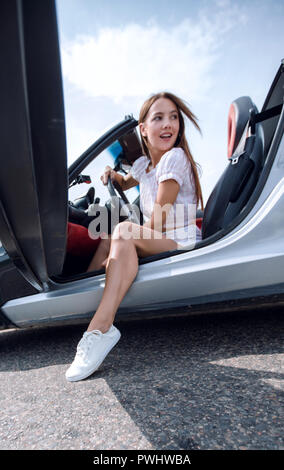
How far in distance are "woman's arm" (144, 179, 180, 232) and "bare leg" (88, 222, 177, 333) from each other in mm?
57

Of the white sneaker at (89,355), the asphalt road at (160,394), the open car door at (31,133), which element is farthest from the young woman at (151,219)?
the open car door at (31,133)

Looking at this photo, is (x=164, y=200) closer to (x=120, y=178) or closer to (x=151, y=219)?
(x=151, y=219)

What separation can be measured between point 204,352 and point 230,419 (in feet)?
1.40

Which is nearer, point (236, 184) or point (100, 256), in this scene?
point (236, 184)

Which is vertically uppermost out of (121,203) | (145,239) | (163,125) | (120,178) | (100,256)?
(163,125)

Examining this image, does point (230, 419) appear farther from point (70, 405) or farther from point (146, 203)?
point (146, 203)

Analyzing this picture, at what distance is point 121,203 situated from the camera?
168 centimetres

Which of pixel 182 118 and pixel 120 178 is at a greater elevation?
pixel 182 118

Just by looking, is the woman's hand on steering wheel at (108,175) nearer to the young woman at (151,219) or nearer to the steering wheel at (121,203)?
the steering wheel at (121,203)

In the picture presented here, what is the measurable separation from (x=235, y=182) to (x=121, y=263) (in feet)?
1.83

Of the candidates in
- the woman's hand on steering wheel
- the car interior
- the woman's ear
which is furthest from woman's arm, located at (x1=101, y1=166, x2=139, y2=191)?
the woman's ear

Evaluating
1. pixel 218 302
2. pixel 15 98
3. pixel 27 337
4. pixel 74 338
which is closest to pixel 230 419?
pixel 218 302

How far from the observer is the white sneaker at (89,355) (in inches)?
38.8

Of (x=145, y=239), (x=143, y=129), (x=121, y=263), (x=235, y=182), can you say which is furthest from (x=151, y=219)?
(x=143, y=129)
